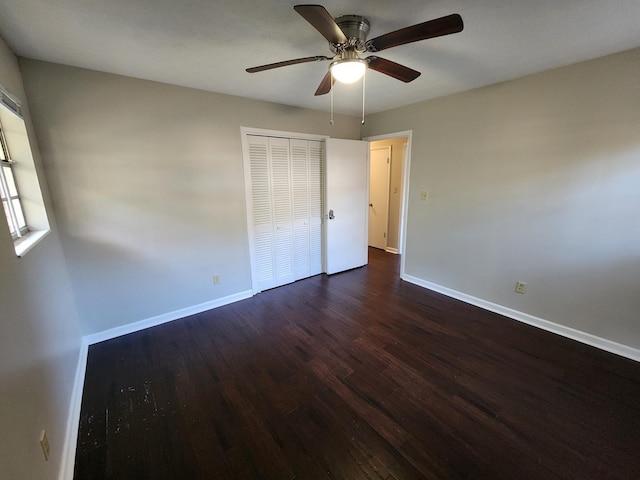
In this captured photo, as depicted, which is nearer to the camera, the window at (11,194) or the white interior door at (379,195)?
the window at (11,194)

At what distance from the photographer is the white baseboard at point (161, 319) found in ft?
7.76

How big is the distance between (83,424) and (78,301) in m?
1.10

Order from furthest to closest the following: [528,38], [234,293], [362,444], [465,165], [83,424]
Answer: [234,293], [465,165], [528,38], [83,424], [362,444]

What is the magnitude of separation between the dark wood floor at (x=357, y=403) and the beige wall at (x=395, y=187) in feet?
8.26

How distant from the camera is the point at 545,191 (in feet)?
7.78

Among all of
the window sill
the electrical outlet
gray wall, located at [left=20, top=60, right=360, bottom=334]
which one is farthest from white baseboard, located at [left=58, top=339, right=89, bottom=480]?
the window sill

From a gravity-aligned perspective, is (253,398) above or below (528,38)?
below

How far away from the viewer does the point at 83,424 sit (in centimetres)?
158

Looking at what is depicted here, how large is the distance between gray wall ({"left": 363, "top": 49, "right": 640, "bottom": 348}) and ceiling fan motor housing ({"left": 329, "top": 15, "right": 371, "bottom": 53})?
1.80 meters

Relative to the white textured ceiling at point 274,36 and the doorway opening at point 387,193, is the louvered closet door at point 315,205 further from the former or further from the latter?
the doorway opening at point 387,193

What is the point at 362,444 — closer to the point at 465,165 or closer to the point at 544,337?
the point at 544,337

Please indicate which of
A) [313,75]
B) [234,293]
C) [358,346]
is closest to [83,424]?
[234,293]

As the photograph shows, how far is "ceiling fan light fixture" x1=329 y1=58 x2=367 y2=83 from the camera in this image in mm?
1534

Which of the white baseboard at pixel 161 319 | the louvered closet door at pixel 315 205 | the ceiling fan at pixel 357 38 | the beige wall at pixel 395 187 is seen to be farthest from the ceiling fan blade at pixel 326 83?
the beige wall at pixel 395 187
